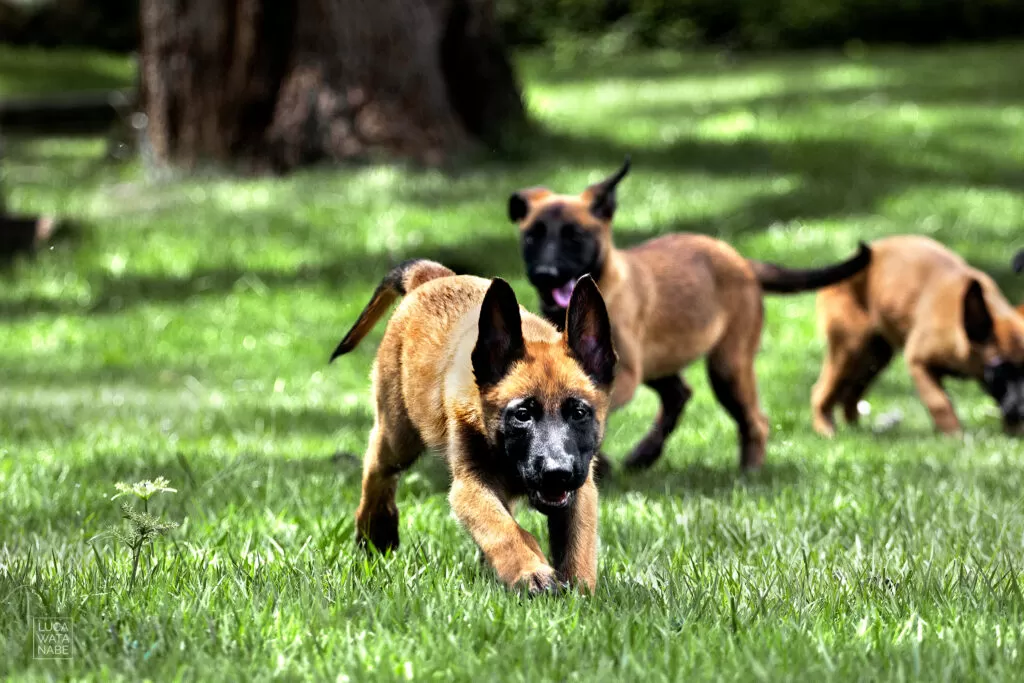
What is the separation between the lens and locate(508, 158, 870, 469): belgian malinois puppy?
6230 millimetres

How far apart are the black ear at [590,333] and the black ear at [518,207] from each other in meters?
2.66

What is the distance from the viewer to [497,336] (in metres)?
3.74

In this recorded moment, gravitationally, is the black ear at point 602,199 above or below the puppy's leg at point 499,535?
above

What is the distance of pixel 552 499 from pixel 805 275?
390 centimetres

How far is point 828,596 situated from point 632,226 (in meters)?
8.30

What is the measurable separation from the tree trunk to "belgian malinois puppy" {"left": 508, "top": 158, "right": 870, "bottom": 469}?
20.0 feet

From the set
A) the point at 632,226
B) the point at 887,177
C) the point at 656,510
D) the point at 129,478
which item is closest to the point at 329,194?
the point at 632,226

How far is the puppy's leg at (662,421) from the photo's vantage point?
6.87m

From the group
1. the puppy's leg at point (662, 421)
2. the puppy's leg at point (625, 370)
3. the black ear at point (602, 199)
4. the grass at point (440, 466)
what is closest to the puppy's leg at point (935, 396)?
the grass at point (440, 466)

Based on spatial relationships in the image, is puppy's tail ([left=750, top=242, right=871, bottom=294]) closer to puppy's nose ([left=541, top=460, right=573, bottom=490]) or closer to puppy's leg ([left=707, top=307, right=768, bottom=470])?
puppy's leg ([left=707, top=307, right=768, bottom=470])

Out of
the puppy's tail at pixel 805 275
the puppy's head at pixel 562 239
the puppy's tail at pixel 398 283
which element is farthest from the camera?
the puppy's tail at pixel 805 275

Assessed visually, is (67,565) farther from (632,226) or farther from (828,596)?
(632,226)

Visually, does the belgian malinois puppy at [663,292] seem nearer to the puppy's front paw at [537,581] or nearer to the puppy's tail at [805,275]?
the puppy's tail at [805,275]

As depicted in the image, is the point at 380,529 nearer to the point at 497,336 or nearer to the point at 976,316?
the point at 497,336
